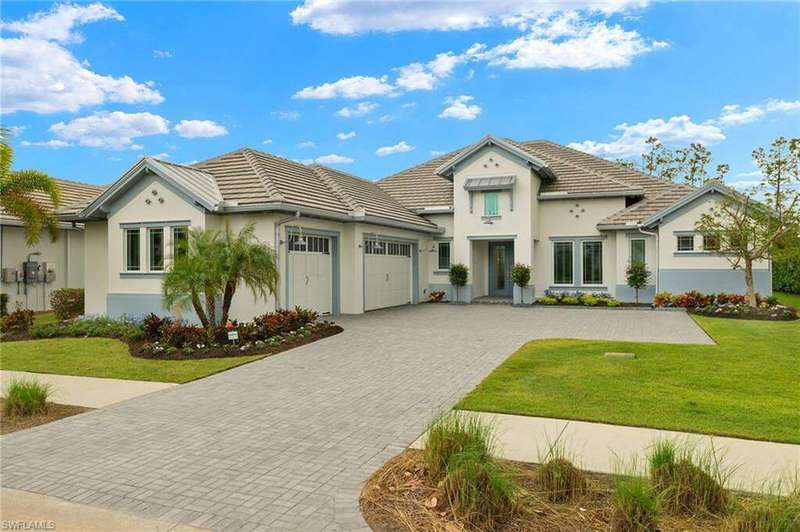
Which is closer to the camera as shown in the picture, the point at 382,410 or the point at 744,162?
the point at 382,410

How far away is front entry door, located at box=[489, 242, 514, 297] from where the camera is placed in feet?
86.9

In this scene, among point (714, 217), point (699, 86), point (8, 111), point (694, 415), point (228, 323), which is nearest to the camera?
point (694, 415)

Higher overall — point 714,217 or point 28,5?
point 28,5

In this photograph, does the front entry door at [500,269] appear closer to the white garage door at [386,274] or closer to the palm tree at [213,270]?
the white garage door at [386,274]

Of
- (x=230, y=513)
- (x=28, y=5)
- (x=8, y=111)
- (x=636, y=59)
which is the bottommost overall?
(x=230, y=513)

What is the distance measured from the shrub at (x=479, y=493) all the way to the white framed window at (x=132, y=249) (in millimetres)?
15610

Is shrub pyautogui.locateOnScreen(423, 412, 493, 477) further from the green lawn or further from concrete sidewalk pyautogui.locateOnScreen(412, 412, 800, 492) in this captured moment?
the green lawn

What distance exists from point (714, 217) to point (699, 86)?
4958 millimetres

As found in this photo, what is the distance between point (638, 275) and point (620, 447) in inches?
712

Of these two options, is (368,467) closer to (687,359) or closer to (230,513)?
(230,513)

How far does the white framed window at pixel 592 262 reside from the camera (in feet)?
79.5

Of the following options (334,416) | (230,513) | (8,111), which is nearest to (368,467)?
(230,513)

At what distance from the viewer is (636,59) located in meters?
17.2

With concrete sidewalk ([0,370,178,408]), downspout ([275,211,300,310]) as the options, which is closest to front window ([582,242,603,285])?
downspout ([275,211,300,310])
